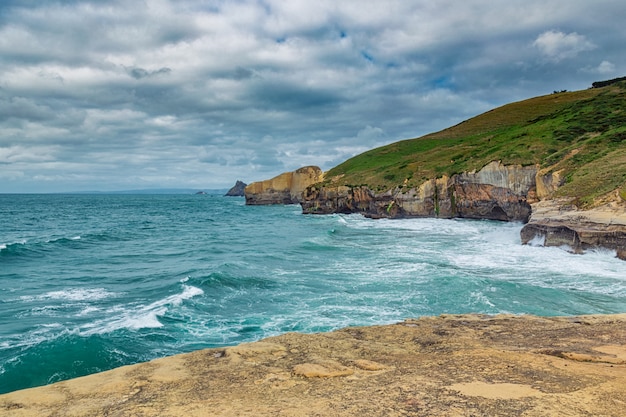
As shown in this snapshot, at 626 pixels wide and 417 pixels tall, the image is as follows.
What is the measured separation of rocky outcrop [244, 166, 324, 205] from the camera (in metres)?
111

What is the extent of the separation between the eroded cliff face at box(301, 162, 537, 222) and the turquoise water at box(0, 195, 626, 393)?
525 inches

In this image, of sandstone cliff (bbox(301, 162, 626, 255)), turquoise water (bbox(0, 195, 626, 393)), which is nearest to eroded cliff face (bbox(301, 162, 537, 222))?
sandstone cliff (bbox(301, 162, 626, 255))

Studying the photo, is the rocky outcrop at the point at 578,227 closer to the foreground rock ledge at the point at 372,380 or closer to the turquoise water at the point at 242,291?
the turquoise water at the point at 242,291

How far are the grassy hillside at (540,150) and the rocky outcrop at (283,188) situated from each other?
7.20 m

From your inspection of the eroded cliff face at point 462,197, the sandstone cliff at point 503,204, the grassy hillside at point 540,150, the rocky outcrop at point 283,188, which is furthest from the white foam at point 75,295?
the rocky outcrop at point 283,188

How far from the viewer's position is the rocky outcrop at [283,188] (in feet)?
365

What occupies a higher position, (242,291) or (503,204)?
(503,204)

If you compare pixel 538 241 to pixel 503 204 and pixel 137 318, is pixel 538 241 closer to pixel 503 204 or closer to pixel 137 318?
pixel 503 204

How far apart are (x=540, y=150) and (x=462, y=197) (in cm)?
1113

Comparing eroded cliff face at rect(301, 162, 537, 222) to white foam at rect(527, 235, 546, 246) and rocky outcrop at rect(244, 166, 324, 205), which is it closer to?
white foam at rect(527, 235, 546, 246)

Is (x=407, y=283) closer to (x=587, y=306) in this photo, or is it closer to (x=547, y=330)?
(x=587, y=306)

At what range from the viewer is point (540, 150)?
53.7m

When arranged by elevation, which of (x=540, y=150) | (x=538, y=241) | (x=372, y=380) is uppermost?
(x=540, y=150)

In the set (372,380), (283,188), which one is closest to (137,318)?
(372,380)
